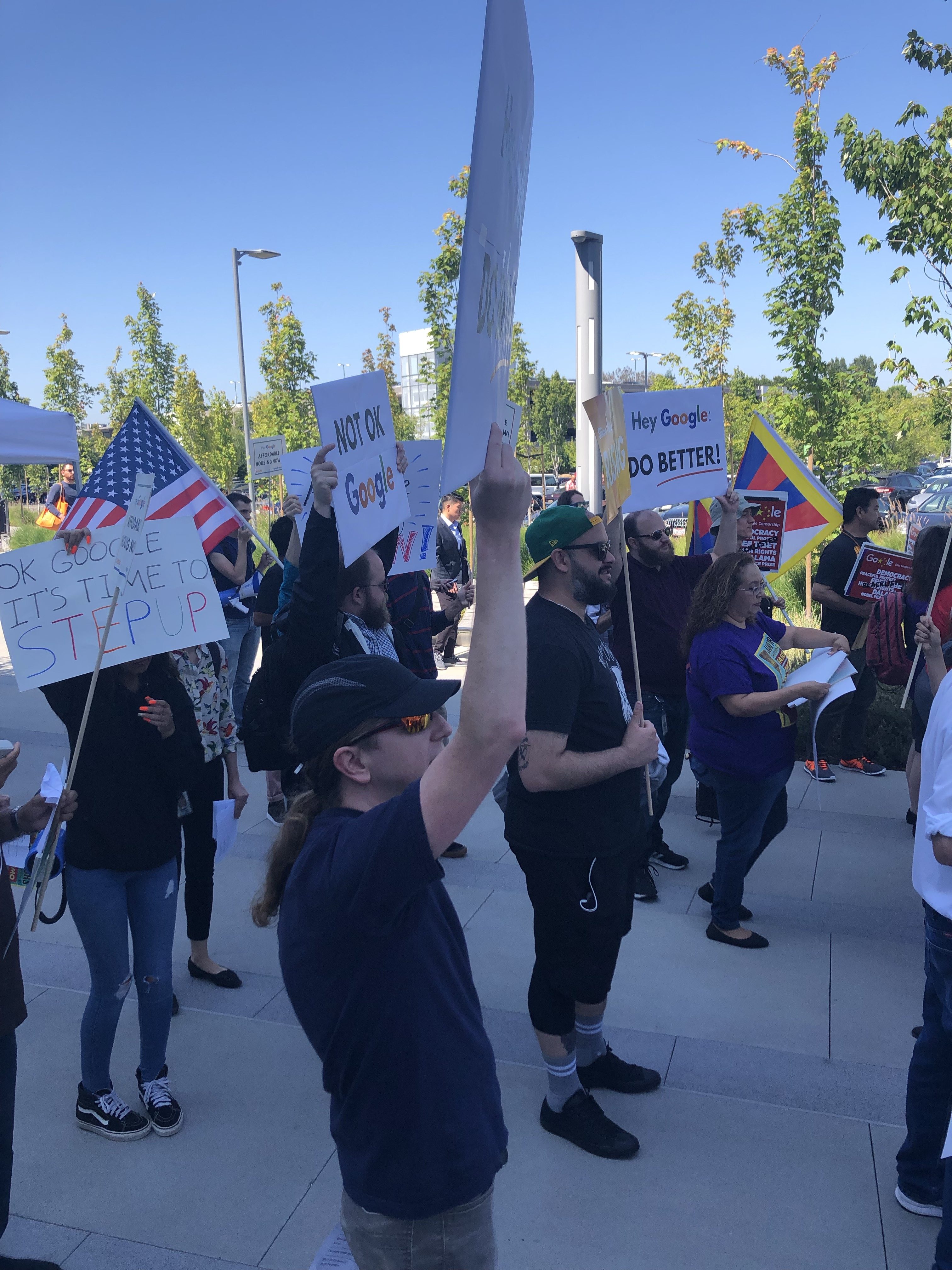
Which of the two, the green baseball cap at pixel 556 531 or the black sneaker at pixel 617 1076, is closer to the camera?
the green baseball cap at pixel 556 531

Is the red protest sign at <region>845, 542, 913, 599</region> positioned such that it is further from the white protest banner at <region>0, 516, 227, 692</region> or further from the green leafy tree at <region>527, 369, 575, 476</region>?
the green leafy tree at <region>527, 369, 575, 476</region>

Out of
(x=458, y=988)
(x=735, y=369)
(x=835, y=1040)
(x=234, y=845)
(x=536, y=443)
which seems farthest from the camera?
(x=536, y=443)

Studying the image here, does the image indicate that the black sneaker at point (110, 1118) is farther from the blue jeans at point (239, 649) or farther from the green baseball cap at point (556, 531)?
the blue jeans at point (239, 649)

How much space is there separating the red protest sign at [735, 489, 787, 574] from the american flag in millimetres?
3895

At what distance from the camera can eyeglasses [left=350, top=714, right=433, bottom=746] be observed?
170 cm

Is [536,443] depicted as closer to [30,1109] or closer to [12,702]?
[12,702]

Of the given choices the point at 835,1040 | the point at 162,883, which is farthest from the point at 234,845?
the point at 835,1040

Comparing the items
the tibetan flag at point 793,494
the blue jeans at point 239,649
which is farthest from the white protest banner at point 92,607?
the tibetan flag at point 793,494

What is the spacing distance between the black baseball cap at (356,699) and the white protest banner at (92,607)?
1.58 m

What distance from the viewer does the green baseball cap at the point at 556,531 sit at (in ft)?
10.8

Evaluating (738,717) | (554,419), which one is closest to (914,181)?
(738,717)

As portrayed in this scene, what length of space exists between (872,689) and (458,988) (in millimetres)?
6084

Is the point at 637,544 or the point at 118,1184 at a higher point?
the point at 637,544

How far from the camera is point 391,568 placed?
4.67 m
